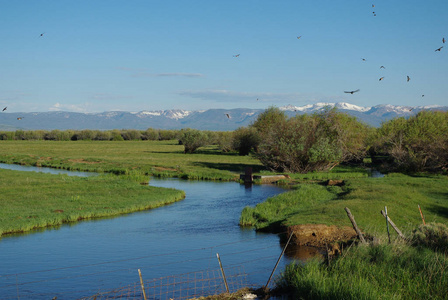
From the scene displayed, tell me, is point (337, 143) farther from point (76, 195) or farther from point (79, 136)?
point (79, 136)

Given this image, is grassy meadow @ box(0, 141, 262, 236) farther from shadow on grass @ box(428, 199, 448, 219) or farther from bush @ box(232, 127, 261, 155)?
bush @ box(232, 127, 261, 155)

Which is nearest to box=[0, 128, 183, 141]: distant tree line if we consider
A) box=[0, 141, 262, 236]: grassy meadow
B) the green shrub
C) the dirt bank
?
box=[0, 141, 262, 236]: grassy meadow

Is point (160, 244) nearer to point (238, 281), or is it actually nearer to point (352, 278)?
point (238, 281)

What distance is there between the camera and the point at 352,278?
581 inches

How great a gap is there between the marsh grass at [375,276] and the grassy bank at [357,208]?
6.37m

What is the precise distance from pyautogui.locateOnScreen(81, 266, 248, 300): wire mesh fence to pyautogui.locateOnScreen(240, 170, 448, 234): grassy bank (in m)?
8.28

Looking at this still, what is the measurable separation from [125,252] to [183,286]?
618cm

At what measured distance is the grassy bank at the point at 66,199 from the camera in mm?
29781

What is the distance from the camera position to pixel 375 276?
50.2 ft

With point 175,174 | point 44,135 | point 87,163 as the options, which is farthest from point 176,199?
point 44,135

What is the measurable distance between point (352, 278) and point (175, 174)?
46391 mm

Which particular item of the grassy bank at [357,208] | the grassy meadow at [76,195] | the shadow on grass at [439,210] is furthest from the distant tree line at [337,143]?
the shadow on grass at [439,210]

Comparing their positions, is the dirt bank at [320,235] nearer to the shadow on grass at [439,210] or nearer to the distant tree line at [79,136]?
the shadow on grass at [439,210]

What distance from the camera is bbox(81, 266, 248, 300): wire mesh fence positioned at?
674 inches
